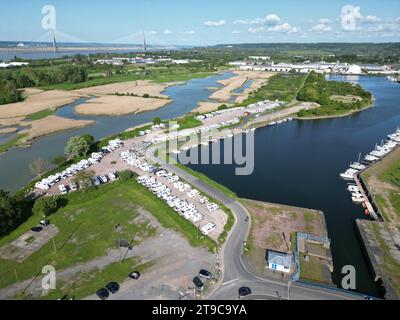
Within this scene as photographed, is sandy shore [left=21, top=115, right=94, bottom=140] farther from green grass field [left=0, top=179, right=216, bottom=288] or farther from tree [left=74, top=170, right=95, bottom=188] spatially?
green grass field [left=0, top=179, right=216, bottom=288]

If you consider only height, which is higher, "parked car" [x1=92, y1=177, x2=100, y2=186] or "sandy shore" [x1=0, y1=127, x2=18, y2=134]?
"sandy shore" [x1=0, y1=127, x2=18, y2=134]

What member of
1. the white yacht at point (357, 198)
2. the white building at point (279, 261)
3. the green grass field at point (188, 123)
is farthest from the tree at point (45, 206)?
the white yacht at point (357, 198)

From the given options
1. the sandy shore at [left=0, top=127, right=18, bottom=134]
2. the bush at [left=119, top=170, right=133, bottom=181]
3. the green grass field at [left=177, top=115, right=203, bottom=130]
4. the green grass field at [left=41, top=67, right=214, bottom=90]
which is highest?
the green grass field at [left=41, top=67, right=214, bottom=90]

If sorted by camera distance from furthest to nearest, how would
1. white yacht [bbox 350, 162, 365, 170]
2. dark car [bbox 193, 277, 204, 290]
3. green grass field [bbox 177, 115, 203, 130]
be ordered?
green grass field [bbox 177, 115, 203, 130], white yacht [bbox 350, 162, 365, 170], dark car [bbox 193, 277, 204, 290]

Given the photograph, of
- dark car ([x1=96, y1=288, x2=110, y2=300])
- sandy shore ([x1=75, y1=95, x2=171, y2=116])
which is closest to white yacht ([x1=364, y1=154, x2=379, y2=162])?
dark car ([x1=96, y1=288, x2=110, y2=300])

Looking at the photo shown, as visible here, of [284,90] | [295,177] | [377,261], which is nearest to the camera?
[377,261]
